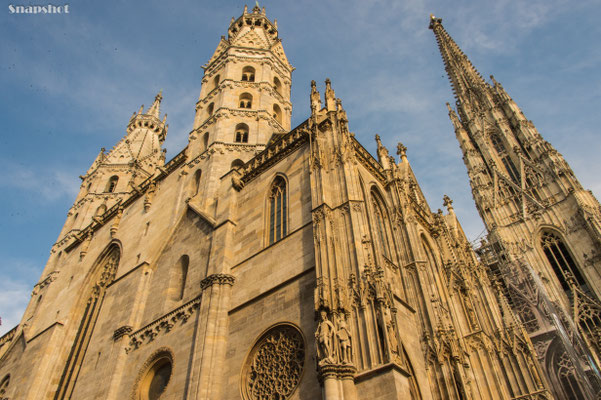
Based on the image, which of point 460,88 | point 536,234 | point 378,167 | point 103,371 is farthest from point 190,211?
point 460,88

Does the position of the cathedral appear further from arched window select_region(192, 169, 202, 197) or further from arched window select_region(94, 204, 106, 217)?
arched window select_region(94, 204, 106, 217)

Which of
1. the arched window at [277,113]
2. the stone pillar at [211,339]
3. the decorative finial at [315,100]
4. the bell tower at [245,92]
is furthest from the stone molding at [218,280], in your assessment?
the arched window at [277,113]

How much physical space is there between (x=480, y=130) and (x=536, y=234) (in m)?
13.9

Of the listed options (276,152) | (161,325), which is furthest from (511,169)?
(161,325)

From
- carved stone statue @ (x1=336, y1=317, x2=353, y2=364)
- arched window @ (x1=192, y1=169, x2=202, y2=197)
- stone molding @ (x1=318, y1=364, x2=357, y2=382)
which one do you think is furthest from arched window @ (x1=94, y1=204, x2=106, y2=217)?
stone molding @ (x1=318, y1=364, x2=357, y2=382)

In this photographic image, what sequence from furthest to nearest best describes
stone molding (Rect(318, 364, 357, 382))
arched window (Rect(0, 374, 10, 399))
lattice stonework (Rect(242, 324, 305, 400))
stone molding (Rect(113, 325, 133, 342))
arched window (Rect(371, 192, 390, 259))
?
arched window (Rect(0, 374, 10, 399)), stone molding (Rect(113, 325, 133, 342)), arched window (Rect(371, 192, 390, 259)), lattice stonework (Rect(242, 324, 305, 400)), stone molding (Rect(318, 364, 357, 382))

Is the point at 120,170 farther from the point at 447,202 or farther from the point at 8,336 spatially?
the point at 447,202

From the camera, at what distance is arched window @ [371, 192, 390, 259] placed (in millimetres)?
14257

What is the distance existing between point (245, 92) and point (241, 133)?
307cm

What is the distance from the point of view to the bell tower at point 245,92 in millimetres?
20781

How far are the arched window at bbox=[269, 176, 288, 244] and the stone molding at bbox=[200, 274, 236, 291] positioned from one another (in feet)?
5.44

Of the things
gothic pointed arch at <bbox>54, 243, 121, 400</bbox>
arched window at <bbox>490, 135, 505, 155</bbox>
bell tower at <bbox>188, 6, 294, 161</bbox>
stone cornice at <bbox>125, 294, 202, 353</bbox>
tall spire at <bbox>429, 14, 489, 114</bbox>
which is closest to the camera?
stone cornice at <bbox>125, 294, 202, 353</bbox>

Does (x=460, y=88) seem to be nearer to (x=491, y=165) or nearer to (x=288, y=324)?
(x=491, y=165)

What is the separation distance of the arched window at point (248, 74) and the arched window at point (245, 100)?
4.18ft
